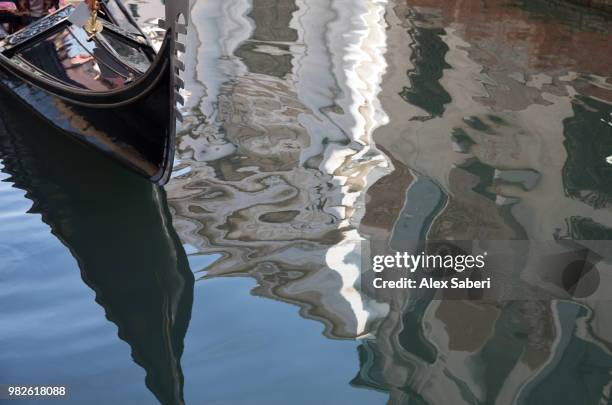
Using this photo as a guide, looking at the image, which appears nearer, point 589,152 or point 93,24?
point 93,24

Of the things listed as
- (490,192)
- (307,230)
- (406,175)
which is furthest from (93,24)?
(490,192)

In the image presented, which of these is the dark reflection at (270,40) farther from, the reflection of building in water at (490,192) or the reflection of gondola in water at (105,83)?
the reflection of gondola in water at (105,83)

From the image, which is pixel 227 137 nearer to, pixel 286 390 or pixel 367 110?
pixel 367 110

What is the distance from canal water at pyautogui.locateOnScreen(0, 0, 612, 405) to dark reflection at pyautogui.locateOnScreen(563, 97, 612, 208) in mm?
13

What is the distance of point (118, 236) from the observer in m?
2.85

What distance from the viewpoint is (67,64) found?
3520mm

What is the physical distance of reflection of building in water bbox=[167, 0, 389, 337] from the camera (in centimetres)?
261

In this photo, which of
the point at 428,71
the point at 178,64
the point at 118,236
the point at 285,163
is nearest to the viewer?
the point at 178,64

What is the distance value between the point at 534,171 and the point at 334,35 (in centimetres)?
276

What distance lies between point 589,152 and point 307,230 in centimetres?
144

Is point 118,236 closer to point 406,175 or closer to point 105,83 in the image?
point 105,83

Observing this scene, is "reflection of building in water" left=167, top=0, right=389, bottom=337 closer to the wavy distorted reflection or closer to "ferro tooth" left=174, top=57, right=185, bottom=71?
the wavy distorted reflection

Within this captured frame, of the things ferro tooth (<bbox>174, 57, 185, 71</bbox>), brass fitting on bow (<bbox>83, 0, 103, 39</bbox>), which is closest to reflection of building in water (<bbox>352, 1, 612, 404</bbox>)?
ferro tooth (<bbox>174, 57, 185, 71</bbox>)

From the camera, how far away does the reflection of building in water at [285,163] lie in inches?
103
